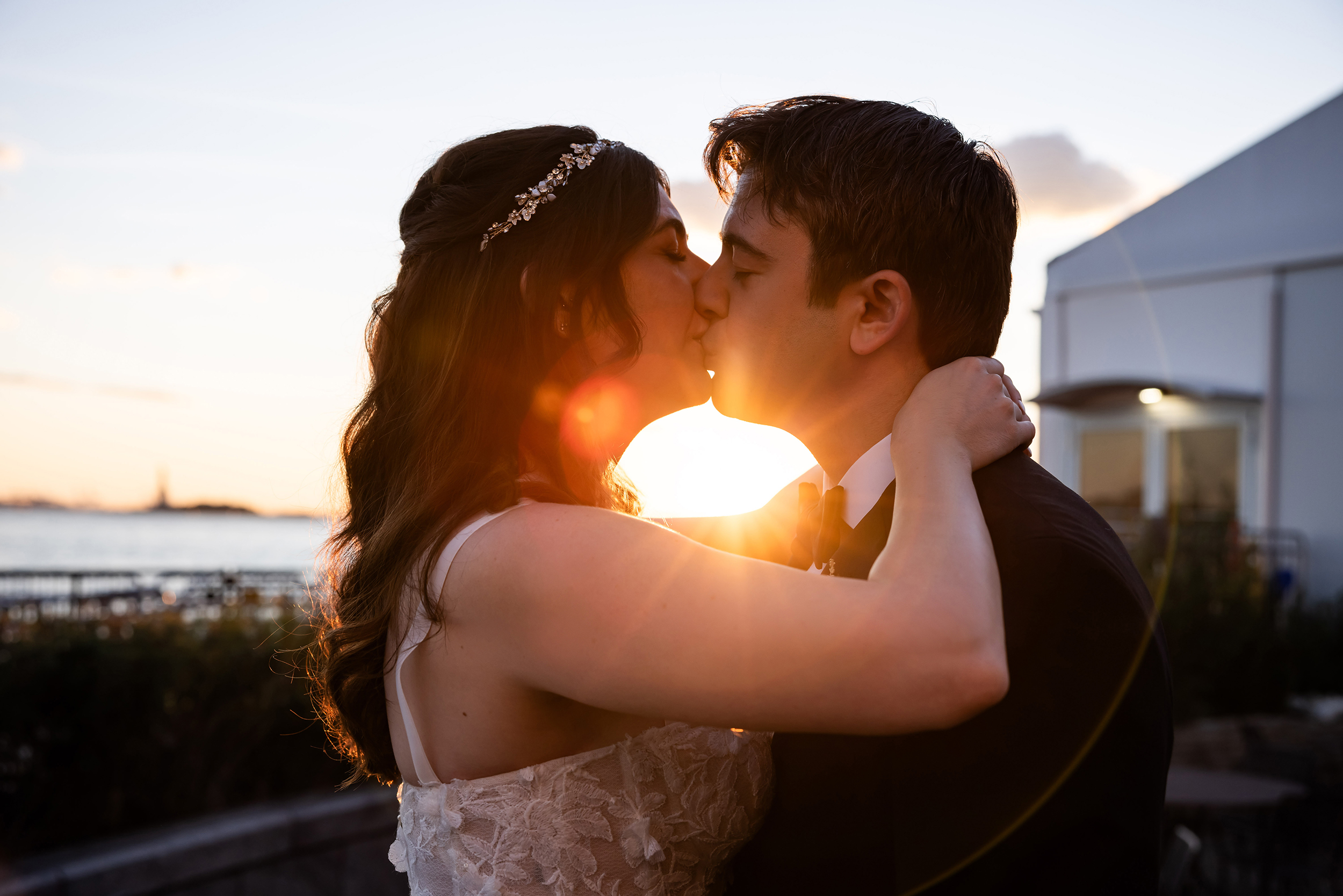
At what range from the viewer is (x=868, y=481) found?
2160 mm

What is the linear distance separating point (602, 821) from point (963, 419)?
3.76 feet

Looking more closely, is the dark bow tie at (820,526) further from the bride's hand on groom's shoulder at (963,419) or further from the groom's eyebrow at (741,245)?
the groom's eyebrow at (741,245)

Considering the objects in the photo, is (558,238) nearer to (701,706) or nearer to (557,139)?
(557,139)

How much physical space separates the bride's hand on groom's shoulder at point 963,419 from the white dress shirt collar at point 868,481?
17 centimetres

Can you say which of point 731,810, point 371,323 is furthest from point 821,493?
point 371,323

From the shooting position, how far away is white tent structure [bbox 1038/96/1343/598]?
1345 cm

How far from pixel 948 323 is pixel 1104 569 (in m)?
0.75

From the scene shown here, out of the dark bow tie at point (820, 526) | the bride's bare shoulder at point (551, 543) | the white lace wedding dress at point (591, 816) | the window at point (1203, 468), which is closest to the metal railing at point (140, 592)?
the white lace wedding dress at point (591, 816)

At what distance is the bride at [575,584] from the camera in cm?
147

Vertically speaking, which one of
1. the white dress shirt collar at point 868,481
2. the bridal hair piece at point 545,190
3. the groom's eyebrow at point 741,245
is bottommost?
the white dress shirt collar at point 868,481

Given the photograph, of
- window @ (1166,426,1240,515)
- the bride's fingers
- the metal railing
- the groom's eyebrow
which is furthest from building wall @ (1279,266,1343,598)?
the groom's eyebrow

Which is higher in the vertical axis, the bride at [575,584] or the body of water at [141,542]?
the bride at [575,584]

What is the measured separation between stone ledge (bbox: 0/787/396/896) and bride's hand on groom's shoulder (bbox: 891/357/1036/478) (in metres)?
4.17

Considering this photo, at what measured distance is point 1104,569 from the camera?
Answer: 1.64 m
